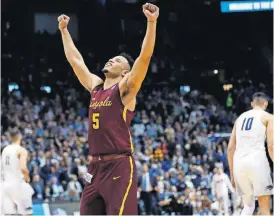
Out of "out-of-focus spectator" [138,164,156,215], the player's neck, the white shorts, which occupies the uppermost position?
the player's neck

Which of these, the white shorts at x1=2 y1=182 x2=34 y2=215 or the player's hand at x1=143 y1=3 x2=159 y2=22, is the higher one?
the player's hand at x1=143 y1=3 x2=159 y2=22

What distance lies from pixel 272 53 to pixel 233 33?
222 cm

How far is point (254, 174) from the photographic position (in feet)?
29.0

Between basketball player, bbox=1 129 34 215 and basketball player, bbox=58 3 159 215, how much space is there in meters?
5.84

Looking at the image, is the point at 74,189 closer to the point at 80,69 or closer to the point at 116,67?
the point at 80,69

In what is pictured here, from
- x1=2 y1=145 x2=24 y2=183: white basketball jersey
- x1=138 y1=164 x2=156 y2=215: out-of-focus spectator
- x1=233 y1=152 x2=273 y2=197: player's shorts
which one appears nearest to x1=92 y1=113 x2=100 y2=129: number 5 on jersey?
x1=233 y1=152 x2=273 y2=197: player's shorts

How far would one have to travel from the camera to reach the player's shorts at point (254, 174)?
8789mm

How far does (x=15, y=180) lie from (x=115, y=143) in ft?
21.6

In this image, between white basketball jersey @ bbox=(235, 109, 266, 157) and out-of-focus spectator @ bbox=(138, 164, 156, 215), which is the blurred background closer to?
out-of-focus spectator @ bbox=(138, 164, 156, 215)

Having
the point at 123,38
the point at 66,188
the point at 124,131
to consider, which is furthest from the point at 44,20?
the point at 124,131

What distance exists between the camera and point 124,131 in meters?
6.20

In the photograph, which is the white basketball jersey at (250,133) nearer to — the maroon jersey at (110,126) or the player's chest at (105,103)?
the maroon jersey at (110,126)

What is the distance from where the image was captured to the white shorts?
40.6ft

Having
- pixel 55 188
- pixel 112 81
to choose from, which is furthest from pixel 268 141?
pixel 55 188
